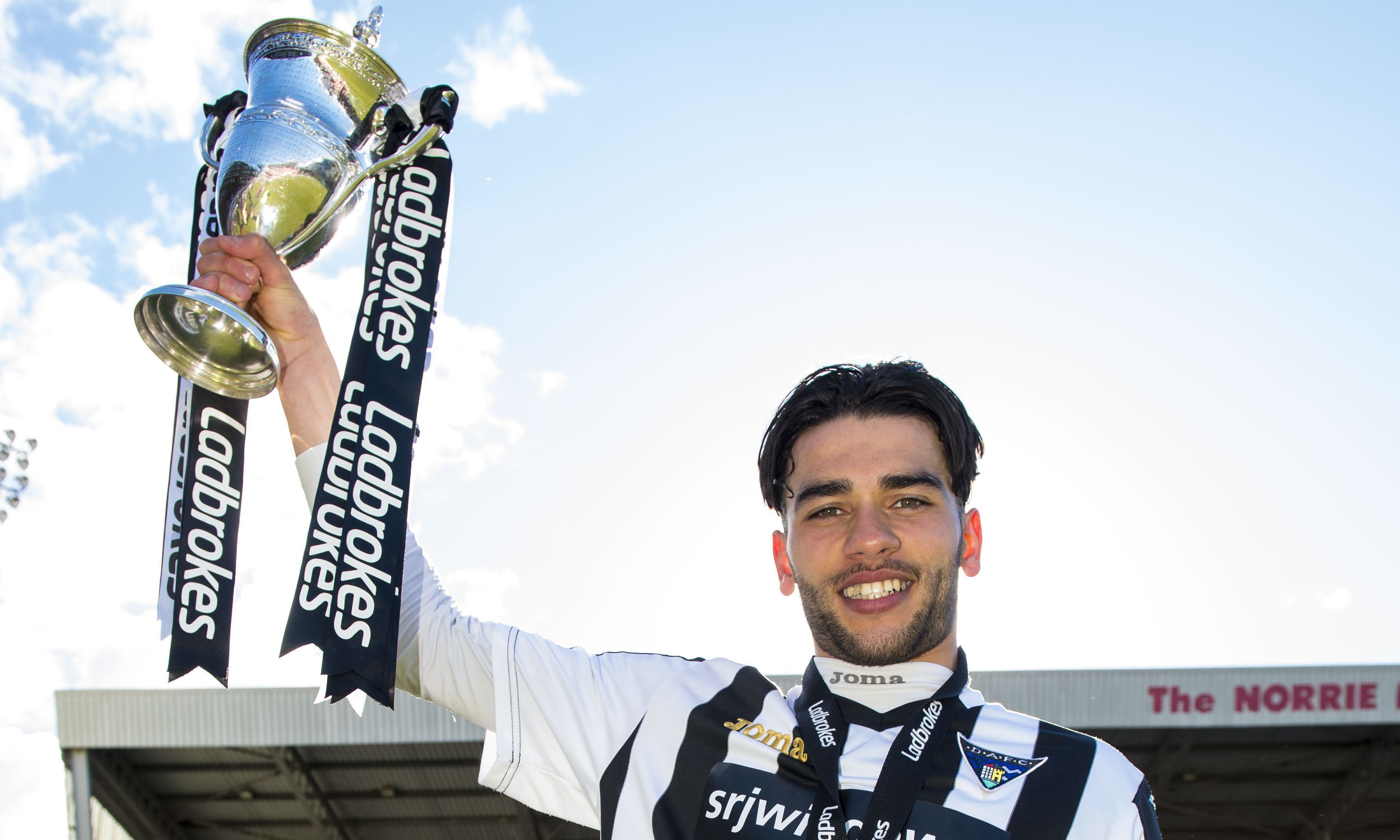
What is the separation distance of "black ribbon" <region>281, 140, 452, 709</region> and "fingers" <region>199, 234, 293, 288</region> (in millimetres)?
243

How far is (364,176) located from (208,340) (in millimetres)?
568

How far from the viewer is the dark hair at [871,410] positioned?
8.27ft

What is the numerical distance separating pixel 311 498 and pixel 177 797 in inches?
706

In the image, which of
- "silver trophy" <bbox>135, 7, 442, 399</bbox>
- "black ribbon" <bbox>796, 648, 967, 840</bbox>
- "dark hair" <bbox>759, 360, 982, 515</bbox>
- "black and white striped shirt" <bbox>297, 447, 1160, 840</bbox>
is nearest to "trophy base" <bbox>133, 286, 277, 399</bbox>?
"silver trophy" <bbox>135, 7, 442, 399</bbox>

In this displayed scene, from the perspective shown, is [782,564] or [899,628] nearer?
[899,628]

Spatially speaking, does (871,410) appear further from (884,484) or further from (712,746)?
(712,746)

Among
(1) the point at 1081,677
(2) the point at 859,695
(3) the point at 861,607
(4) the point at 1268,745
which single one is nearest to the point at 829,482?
(3) the point at 861,607

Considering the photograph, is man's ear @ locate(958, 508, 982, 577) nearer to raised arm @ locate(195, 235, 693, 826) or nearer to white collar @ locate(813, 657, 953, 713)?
white collar @ locate(813, 657, 953, 713)

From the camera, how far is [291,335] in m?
2.68

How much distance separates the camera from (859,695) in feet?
7.93

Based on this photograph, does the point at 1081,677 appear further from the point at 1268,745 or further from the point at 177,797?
the point at 177,797

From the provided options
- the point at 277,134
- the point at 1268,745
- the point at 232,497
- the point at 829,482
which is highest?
the point at 1268,745

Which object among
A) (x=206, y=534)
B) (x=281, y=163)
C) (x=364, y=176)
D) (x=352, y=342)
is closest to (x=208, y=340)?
(x=352, y=342)

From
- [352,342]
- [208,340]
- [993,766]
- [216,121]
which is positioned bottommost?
[993,766]
